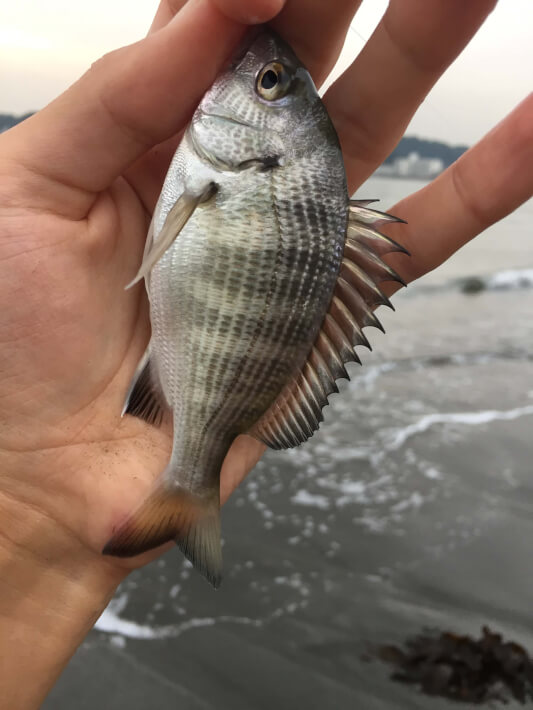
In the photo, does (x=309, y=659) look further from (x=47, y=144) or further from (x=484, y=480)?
(x=47, y=144)

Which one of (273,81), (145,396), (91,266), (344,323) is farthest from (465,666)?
(273,81)

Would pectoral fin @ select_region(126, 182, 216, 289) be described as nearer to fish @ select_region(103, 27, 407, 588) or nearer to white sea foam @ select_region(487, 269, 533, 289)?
fish @ select_region(103, 27, 407, 588)

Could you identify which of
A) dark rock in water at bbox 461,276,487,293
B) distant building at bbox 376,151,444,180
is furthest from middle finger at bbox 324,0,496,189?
dark rock in water at bbox 461,276,487,293

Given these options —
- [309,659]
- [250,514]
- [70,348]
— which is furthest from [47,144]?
[250,514]

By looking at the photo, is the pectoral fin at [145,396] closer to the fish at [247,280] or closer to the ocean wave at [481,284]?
the fish at [247,280]

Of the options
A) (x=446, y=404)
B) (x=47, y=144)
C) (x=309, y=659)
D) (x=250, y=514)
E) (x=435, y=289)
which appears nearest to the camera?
(x=47, y=144)

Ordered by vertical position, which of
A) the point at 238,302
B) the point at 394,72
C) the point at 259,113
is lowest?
the point at 238,302

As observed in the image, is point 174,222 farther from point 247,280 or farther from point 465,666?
point 465,666
